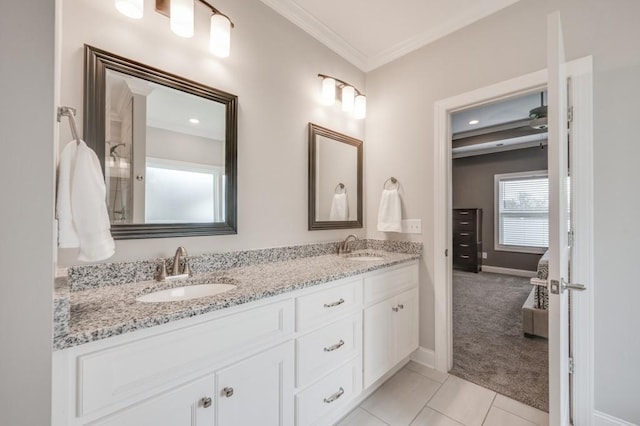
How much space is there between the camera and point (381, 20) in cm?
Result: 197

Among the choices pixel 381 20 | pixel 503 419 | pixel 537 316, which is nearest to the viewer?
pixel 503 419

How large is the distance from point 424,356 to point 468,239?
4158 millimetres

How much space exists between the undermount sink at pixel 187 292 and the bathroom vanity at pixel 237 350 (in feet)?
0.14

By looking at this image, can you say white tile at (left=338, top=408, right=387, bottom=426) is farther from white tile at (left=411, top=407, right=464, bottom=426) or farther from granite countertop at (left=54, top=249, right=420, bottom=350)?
granite countertop at (left=54, top=249, right=420, bottom=350)

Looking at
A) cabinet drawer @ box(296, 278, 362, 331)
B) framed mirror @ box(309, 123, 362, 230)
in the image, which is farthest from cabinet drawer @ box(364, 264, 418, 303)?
framed mirror @ box(309, 123, 362, 230)

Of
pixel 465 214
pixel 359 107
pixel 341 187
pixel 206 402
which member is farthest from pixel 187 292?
pixel 465 214

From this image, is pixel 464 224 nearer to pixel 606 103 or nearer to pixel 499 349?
Answer: pixel 499 349

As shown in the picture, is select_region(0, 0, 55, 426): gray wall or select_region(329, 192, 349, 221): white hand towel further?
select_region(329, 192, 349, 221): white hand towel

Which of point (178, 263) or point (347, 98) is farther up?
point (347, 98)

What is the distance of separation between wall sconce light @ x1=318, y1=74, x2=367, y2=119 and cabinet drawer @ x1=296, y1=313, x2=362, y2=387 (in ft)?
5.38

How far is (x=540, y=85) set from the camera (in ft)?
5.41

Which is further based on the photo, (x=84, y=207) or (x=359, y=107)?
(x=359, y=107)

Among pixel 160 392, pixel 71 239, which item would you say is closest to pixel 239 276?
pixel 160 392

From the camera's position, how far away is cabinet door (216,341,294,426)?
0.98 meters
